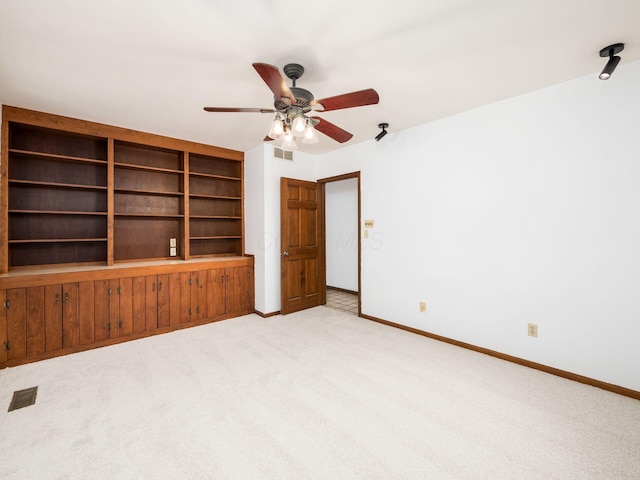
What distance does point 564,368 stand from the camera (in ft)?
8.41

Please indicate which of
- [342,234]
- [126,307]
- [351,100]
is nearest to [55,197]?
[126,307]

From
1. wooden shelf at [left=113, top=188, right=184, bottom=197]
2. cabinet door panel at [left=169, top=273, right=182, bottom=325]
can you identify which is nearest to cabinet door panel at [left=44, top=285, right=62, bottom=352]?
cabinet door panel at [left=169, top=273, right=182, bottom=325]

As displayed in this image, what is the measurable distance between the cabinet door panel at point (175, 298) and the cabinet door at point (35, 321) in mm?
1211

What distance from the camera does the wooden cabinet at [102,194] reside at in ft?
10.6

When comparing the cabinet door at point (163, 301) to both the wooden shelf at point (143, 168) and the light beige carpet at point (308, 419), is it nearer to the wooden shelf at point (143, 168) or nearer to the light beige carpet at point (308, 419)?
the light beige carpet at point (308, 419)

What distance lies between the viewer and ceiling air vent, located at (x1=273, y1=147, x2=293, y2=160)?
4406 mm

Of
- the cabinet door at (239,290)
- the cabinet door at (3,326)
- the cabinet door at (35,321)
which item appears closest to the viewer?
the cabinet door at (3,326)

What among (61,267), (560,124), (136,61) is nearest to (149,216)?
(61,267)

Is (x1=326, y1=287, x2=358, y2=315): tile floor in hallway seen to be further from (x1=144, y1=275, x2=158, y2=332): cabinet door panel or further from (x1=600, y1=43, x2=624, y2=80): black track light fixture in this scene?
(x1=600, y1=43, x2=624, y2=80): black track light fixture

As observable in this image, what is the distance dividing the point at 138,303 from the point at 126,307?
0.13 metres

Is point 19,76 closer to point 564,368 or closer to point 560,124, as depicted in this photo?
point 560,124

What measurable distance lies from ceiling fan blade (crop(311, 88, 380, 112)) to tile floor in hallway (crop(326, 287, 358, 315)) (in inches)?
130

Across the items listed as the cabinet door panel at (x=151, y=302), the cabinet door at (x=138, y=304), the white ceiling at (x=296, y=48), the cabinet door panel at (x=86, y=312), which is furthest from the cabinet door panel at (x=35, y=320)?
the white ceiling at (x=296, y=48)

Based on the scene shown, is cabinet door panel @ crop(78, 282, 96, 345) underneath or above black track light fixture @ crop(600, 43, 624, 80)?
underneath
